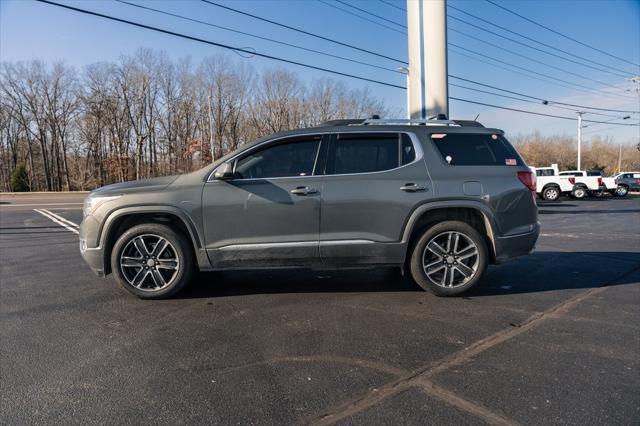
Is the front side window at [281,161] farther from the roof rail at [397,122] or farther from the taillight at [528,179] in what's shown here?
the taillight at [528,179]

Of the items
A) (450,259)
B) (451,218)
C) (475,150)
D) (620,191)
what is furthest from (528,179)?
(620,191)

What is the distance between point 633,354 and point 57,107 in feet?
190

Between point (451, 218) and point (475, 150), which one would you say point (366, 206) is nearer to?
point (451, 218)

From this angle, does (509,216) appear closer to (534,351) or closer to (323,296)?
(534,351)

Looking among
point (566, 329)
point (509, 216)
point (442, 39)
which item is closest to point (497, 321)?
point (566, 329)

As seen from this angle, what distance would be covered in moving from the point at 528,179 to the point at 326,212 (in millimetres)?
2312

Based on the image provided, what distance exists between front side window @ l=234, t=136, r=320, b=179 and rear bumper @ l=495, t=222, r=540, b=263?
2.21 metres

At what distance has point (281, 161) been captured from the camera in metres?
4.43

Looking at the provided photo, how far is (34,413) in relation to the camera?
2379mm

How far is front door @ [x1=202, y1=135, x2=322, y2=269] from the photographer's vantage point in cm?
426

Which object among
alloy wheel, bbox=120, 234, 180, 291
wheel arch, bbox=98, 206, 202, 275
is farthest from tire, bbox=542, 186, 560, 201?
alloy wheel, bbox=120, 234, 180, 291

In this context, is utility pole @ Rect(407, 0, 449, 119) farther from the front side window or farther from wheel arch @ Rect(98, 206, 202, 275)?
wheel arch @ Rect(98, 206, 202, 275)

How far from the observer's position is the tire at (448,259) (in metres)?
4.43

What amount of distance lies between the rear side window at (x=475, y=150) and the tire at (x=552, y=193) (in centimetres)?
2535
